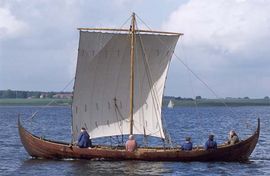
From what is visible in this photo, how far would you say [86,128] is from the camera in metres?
45.0

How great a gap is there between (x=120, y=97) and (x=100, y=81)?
1668 millimetres

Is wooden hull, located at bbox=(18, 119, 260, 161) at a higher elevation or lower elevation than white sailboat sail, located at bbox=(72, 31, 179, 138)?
lower

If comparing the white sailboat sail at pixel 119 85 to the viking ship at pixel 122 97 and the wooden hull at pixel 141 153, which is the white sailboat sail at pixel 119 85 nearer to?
the viking ship at pixel 122 97

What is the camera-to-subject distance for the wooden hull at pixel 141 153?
141ft

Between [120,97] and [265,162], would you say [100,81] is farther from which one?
[265,162]

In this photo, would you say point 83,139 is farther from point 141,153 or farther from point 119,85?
point 119,85

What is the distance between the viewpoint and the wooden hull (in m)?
43.0

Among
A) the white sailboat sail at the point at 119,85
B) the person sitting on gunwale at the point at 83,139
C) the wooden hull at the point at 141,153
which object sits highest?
the white sailboat sail at the point at 119,85

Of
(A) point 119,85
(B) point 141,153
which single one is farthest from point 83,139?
(A) point 119,85

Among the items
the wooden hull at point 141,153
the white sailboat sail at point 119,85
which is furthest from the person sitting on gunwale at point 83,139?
the white sailboat sail at point 119,85

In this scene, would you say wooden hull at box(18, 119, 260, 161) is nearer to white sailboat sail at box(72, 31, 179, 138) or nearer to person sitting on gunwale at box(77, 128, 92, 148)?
person sitting on gunwale at box(77, 128, 92, 148)

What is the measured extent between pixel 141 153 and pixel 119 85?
4845mm

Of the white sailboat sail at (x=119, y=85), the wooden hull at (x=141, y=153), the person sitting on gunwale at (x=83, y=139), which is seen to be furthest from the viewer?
the white sailboat sail at (x=119, y=85)

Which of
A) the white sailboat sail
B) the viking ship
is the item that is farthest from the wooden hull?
the white sailboat sail
